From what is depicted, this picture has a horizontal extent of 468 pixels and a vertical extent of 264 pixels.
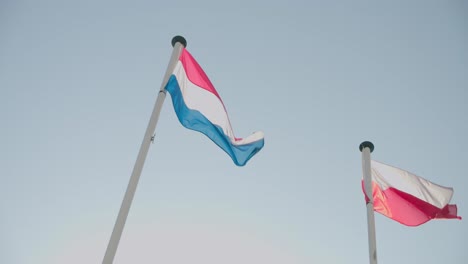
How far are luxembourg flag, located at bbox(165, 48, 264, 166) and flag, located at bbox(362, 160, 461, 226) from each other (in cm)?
349

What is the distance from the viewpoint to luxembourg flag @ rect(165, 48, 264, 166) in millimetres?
8758

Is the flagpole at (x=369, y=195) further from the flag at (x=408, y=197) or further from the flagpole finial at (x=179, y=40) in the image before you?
the flagpole finial at (x=179, y=40)

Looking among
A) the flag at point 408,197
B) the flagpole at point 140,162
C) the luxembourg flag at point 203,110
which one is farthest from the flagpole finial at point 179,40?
the flag at point 408,197

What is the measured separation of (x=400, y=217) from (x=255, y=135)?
4.54m

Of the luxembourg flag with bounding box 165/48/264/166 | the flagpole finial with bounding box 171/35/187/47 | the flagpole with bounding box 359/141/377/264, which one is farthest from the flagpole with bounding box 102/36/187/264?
the flagpole with bounding box 359/141/377/264

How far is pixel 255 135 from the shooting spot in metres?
9.41

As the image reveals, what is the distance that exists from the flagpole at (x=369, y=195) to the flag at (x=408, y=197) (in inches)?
12.1

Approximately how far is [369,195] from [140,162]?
5.69 m

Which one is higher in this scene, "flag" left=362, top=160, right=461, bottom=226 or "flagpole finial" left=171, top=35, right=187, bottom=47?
"flagpole finial" left=171, top=35, right=187, bottom=47

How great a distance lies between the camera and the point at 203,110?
9141 mm

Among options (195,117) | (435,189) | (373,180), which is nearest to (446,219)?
(435,189)

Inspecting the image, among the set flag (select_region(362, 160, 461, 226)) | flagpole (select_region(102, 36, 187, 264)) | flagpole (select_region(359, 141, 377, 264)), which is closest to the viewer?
flagpole (select_region(102, 36, 187, 264))

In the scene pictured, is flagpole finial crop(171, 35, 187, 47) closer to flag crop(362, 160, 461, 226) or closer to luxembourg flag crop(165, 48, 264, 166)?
luxembourg flag crop(165, 48, 264, 166)

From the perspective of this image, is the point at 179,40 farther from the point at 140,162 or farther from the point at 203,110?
the point at 140,162
